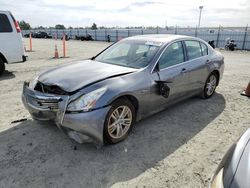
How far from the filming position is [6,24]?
25.0ft

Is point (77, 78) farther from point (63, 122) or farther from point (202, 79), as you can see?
point (202, 79)

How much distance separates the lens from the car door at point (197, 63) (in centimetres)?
479

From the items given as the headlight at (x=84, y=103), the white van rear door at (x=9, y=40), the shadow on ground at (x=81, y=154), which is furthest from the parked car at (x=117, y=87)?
the white van rear door at (x=9, y=40)

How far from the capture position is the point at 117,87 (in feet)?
10.8

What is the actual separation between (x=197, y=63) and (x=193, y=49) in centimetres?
35

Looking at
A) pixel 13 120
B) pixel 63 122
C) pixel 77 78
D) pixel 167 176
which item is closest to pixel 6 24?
pixel 13 120

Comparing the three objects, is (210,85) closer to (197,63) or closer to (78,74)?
(197,63)

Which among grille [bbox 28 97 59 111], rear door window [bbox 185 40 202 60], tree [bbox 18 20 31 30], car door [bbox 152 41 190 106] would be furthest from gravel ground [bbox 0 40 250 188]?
tree [bbox 18 20 31 30]

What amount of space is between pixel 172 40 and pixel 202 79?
1.30 meters

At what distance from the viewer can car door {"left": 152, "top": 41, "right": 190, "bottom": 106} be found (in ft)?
13.2

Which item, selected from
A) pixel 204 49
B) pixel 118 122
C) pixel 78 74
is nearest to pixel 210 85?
pixel 204 49

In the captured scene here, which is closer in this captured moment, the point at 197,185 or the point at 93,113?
the point at 197,185

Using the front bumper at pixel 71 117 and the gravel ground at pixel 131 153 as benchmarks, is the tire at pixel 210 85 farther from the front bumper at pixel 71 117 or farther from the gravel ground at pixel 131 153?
the front bumper at pixel 71 117

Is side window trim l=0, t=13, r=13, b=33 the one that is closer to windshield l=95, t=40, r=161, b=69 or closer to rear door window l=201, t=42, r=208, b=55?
windshield l=95, t=40, r=161, b=69
